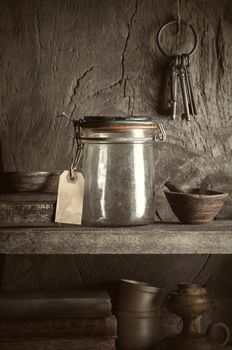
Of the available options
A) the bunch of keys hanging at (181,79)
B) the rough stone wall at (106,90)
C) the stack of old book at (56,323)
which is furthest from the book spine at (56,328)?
the bunch of keys hanging at (181,79)

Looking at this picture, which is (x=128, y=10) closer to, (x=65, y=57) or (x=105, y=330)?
(x=65, y=57)

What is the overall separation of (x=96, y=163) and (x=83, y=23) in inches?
17.2

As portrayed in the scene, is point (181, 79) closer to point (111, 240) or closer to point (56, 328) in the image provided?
point (111, 240)

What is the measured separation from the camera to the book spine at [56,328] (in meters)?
1.61

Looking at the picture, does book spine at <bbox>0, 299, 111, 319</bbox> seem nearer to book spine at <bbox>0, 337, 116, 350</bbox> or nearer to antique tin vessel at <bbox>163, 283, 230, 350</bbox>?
book spine at <bbox>0, 337, 116, 350</bbox>

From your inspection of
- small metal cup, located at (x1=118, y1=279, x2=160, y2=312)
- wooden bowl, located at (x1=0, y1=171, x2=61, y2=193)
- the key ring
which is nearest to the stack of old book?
small metal cup, located at (x1=118, y1=279, x2=160, y2=312)

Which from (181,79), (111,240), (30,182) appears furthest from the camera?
(181,79)

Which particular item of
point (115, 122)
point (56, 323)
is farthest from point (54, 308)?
point (115, 122)

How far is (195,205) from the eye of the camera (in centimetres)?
165

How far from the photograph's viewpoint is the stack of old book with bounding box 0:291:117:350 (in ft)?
5.28

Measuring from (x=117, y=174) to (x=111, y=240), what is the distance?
164 millimetres

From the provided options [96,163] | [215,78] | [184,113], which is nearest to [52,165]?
[96,163]

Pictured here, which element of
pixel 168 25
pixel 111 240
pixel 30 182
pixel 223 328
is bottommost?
pixel 223 328

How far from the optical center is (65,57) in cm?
189
